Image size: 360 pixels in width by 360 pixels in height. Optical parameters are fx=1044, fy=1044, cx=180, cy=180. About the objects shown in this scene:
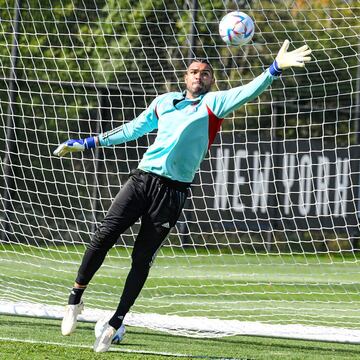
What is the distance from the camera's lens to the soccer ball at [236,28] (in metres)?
7.01

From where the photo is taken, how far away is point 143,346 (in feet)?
22.0

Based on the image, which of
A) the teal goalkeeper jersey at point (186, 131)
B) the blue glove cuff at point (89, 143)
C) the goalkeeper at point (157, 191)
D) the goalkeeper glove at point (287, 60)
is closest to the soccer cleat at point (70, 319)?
the goalkeeper at point (157, 191)

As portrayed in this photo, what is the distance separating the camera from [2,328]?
716 cm

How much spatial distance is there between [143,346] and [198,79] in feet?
5.72

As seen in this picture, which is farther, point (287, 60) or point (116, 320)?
Answer: point (116, 320)

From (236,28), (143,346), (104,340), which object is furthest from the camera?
(236,28)

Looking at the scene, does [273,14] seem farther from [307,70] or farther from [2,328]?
[2,328]

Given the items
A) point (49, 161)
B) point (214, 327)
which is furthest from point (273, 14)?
point (214, 327)

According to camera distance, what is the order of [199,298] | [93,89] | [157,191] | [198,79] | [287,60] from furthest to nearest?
[93,89], [199,298], [198,79], [157,191], [287,60]

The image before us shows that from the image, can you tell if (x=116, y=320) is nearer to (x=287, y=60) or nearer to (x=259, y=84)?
(x=259, y=84)

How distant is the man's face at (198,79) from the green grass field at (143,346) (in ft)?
5.29

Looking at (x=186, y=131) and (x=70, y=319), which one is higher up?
(x=186, y=131)

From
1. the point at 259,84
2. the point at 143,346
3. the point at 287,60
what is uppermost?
the point at 287,60

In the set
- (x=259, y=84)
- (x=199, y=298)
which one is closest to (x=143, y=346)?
(x=259, y=84)
